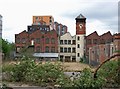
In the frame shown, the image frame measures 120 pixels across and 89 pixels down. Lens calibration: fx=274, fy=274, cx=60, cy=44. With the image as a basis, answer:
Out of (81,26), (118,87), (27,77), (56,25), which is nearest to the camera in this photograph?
(118,87)

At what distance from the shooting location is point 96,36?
190ft

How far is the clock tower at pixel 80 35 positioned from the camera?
56.9 m

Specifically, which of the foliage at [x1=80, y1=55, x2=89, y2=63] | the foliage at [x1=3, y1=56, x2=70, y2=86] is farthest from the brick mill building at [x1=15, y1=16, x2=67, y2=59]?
the foliage at [x1=3, y1=56, x2=70, y2=86]

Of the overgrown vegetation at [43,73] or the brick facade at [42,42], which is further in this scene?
the brick facade at [42,42]

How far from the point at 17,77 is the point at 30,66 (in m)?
0.70

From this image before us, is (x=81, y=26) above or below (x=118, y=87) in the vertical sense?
above

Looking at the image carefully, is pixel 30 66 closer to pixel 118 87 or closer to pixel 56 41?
pixel 118 87

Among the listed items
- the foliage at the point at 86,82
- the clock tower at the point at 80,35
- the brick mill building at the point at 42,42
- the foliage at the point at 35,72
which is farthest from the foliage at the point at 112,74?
the brick mill building at the point at 42,42

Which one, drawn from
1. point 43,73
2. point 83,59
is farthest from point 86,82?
point 83,59

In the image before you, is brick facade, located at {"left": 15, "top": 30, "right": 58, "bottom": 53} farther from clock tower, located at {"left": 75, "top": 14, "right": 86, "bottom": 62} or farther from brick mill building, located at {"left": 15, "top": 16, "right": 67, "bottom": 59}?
clock tower, located at {"left": 75, "top": 14, "right": 86, "bottom": 62}

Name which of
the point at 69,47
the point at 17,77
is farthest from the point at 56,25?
the point at 17,77

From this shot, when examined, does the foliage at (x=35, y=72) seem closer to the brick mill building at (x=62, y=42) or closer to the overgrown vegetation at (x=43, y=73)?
the overgrown vegetation at (x=43, y=73)

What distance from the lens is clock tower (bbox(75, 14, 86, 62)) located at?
56875 mm

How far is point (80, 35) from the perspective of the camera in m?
57.9
